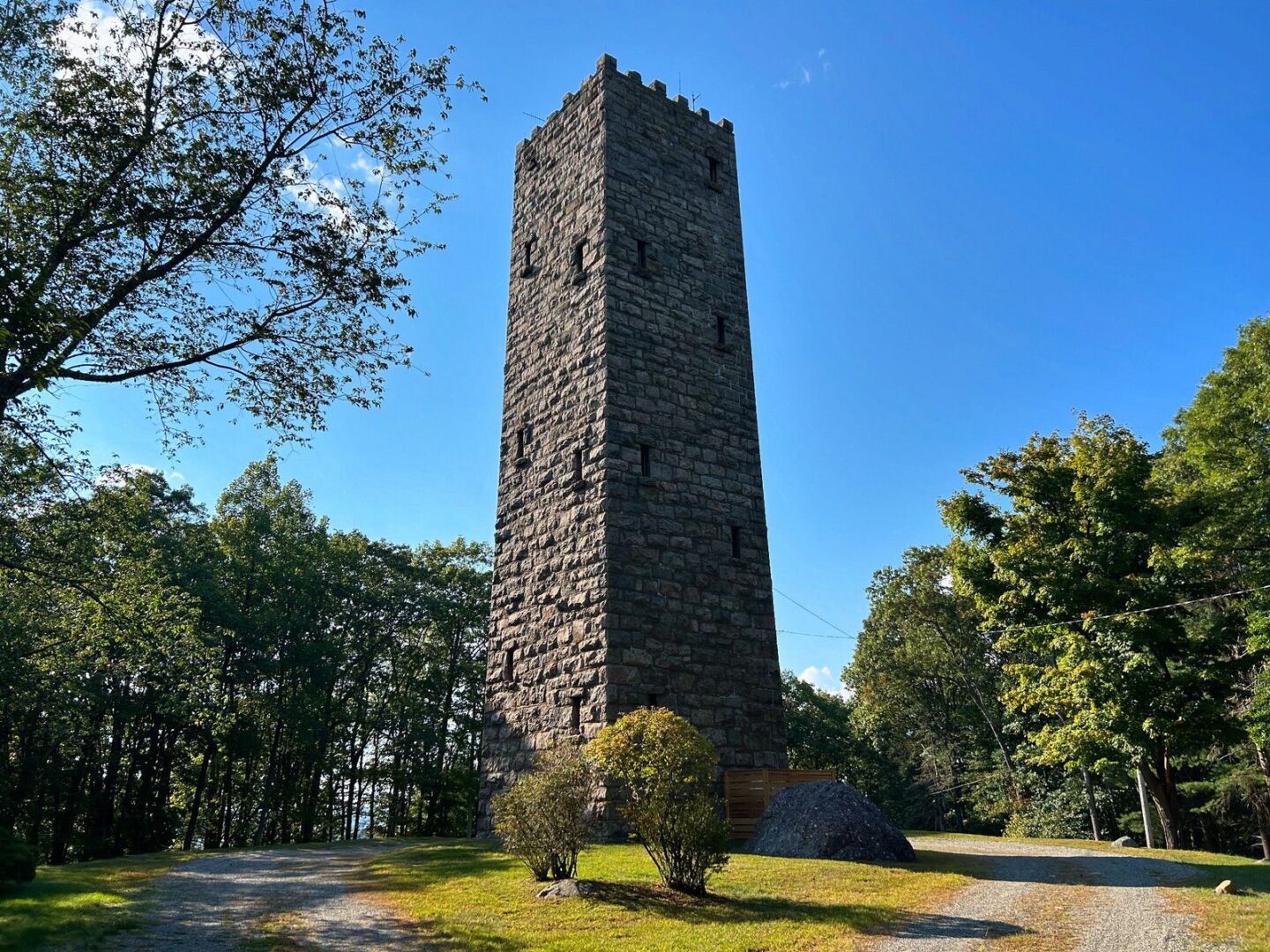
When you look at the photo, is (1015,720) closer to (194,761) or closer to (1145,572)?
(1145,572)

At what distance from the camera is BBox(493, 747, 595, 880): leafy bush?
27.7 feet

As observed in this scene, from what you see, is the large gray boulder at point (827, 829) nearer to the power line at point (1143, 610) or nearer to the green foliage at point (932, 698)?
the power line at point (1143, 610)

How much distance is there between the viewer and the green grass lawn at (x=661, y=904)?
632cm

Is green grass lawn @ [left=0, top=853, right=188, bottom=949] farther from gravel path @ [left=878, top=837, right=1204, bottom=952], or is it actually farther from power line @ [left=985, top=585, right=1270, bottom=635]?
power line @ [left=985, top=585, right=1270, bottom=635]

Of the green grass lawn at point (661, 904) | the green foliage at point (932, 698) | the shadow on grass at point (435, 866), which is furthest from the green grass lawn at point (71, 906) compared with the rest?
the green foliage at point (932, 698)

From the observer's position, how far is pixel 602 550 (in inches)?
512

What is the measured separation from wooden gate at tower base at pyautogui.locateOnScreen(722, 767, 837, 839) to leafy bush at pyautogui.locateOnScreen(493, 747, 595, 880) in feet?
13.4

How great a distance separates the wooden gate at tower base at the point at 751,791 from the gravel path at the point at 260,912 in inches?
223

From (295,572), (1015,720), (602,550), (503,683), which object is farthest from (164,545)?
(1015,720)

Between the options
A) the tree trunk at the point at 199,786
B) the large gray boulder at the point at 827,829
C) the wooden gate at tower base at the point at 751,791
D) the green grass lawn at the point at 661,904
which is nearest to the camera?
the green grass lawn at the point at 661,904

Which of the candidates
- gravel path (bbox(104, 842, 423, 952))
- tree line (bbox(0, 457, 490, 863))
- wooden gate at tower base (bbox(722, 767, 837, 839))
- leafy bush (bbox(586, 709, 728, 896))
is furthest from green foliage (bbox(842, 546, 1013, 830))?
gravel path (bbox(104, 842, 423, 952))

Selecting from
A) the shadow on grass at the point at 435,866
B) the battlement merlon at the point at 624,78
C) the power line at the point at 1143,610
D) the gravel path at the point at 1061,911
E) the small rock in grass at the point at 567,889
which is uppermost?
the battlement merlon at the point at 624,78

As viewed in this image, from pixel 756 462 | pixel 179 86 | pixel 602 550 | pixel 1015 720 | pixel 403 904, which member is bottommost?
pixel 403 904

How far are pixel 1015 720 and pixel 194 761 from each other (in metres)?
29.9
